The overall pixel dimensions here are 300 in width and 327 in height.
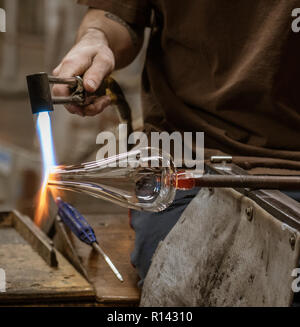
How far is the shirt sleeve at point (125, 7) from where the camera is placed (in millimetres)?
1447

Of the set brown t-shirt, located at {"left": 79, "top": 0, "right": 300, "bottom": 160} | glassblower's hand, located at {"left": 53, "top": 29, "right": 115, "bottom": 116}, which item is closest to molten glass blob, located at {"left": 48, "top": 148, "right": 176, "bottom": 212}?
glassblower's hand, located at {"left": 53, "top": 29, "right": 115, "bottom": 116}

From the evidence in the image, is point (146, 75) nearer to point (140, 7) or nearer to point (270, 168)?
point (140, 7)

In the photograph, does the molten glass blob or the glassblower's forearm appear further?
the glassblower's forearm

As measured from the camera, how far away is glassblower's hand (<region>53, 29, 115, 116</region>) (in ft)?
3.71

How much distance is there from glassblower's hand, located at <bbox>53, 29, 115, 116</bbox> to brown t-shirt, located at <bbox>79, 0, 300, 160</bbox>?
0.66 feet

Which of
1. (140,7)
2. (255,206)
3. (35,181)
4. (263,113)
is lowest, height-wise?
(35,181)

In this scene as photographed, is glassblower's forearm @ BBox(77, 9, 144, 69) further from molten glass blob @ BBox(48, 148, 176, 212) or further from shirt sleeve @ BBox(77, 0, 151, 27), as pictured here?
molten glass blob @ BBox(48, 148, 176, 212)

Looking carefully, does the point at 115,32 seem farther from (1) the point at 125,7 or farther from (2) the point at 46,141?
(2) the point at 46,141

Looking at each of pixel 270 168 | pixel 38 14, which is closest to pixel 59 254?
pixel 270 168

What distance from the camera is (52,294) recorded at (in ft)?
3.73

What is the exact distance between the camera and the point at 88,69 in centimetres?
117

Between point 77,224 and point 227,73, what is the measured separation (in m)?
0.47

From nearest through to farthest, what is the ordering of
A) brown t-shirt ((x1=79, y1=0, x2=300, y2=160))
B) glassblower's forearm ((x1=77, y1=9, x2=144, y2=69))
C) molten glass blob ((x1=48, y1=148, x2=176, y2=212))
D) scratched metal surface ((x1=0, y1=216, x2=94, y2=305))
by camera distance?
1. molten glass blob ((x1=48, y1=148, x2=176, y2=212))
2. scratched metal surface ((x1=0, y1=216, x2=94, y2=305))
3. brown t-shirt ((x1=79, y1=0, x2=300, y2=160))
4. glassblower's forearm ((x1=77, y1=9, x2=144, y2=69))

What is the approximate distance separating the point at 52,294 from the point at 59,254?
0.87 feet
